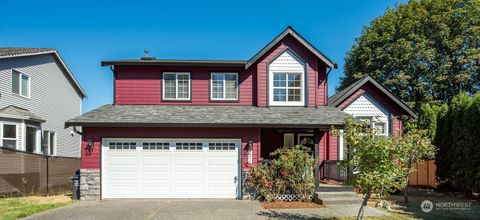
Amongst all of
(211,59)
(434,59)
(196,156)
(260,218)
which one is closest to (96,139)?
Result: (196,156)

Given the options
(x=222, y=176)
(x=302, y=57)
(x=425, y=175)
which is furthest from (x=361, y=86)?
(x=222, y=176)

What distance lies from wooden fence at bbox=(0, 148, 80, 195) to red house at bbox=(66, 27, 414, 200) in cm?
331

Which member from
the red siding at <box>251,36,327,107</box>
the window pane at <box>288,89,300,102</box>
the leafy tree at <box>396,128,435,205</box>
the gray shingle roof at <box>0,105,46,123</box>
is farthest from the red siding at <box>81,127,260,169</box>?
the gray shingle roof at <box>0,105,46,123</box>

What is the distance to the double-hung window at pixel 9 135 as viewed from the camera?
15.2m

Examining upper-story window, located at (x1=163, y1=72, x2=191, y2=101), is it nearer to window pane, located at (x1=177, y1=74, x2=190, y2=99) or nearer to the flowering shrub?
window pane, located at (x1=177, y1=74, x2=190, y2=99)

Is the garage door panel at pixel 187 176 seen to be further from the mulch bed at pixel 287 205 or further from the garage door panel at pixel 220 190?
the mulch bed at pixel 287 205

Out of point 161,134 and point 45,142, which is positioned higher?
point 161,134

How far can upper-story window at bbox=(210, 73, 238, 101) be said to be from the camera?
14.4m

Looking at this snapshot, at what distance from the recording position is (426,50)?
80.9 ft

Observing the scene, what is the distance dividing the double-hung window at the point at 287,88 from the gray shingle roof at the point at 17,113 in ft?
39.4

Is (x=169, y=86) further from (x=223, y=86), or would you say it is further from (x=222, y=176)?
(x=222, y=176)

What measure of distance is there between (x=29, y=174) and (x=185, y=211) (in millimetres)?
7892

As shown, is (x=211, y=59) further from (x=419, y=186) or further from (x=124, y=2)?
(x=419, y=186)

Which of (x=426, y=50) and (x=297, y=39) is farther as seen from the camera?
(x=426, y=50)
